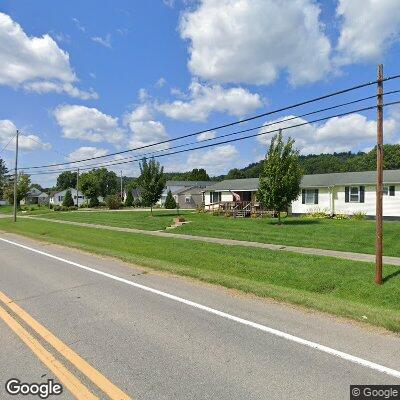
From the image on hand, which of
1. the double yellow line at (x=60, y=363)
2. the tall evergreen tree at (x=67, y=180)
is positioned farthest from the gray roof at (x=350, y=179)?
the tall evergreen tree at (x=67, y=180)

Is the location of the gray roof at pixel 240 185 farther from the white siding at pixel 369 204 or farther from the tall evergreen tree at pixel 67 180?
the tall evergreen tree at pixel 67 180

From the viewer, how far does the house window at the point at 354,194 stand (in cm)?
3097

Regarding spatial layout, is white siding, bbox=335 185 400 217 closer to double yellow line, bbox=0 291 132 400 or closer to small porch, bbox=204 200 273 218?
small porch, bbox=204 200 273 218

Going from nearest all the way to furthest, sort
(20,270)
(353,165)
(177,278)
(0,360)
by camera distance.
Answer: (0,360) < (177,278) < (20,270) < (353,165)

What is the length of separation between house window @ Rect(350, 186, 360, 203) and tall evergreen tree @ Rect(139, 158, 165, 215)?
14791 millimetres

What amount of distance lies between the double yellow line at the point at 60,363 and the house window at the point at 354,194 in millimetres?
27746

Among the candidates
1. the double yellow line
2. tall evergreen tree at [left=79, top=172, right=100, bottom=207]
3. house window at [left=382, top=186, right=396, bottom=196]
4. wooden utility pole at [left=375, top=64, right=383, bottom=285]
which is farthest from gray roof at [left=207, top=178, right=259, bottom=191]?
the double yellow line

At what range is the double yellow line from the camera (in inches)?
179

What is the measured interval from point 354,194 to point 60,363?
96.0 feet

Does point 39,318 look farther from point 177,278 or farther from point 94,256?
point 94,256

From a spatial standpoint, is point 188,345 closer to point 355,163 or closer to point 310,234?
point 310,234

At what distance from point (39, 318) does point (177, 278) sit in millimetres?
4411

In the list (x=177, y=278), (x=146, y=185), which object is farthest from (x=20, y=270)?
(x=146, y=185)

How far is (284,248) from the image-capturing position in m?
16.3
